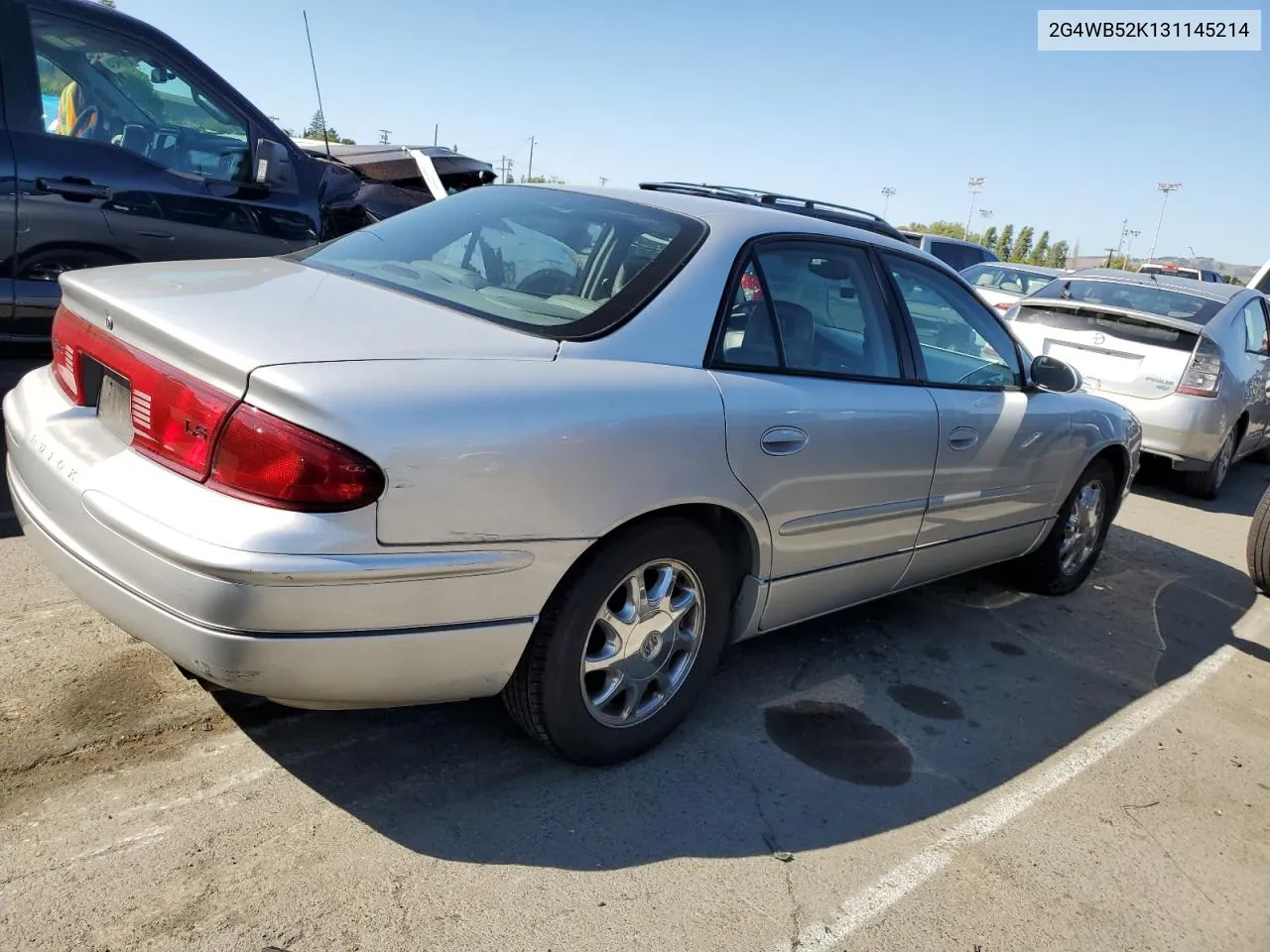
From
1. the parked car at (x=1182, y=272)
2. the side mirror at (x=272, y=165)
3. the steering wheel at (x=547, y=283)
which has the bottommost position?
the steering wheel at (x=547, y=283)

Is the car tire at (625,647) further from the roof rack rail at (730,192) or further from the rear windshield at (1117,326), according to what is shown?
the rear windshield at (1117,326)

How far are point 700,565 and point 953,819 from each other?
3.40 feet

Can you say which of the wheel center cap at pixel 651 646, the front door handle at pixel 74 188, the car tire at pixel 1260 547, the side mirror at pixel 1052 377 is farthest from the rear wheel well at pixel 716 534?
the car tire at pixel 1260 547

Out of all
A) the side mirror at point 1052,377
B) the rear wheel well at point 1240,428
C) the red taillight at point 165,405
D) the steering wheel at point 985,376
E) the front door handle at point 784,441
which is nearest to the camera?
the red taillight at point 165,405

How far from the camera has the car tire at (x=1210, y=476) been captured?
24.7 feet

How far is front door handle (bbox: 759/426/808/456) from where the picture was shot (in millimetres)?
2789

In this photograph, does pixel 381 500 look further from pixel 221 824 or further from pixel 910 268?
pixel 910 268

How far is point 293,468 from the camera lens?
→ 1999 mm

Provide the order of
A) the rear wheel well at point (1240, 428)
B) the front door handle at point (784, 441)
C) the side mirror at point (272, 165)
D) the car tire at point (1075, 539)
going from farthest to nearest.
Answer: the rear wheel well at point (1240, 428)
the side mirror at point (272, 165)
the car tire at point (1075, 539)
the front door handle at point (784, 441)

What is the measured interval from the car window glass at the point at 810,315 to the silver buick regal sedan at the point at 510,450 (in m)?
0.01

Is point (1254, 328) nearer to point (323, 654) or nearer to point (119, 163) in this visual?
point (119, 163)

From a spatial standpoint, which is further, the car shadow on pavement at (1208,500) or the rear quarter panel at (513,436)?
the car shadow on pavement at (1208,500)

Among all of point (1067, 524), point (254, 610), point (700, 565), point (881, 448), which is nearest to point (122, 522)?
point (254, 610)

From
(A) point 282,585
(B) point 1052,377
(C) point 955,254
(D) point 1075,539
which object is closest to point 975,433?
(B) point 1052,377
